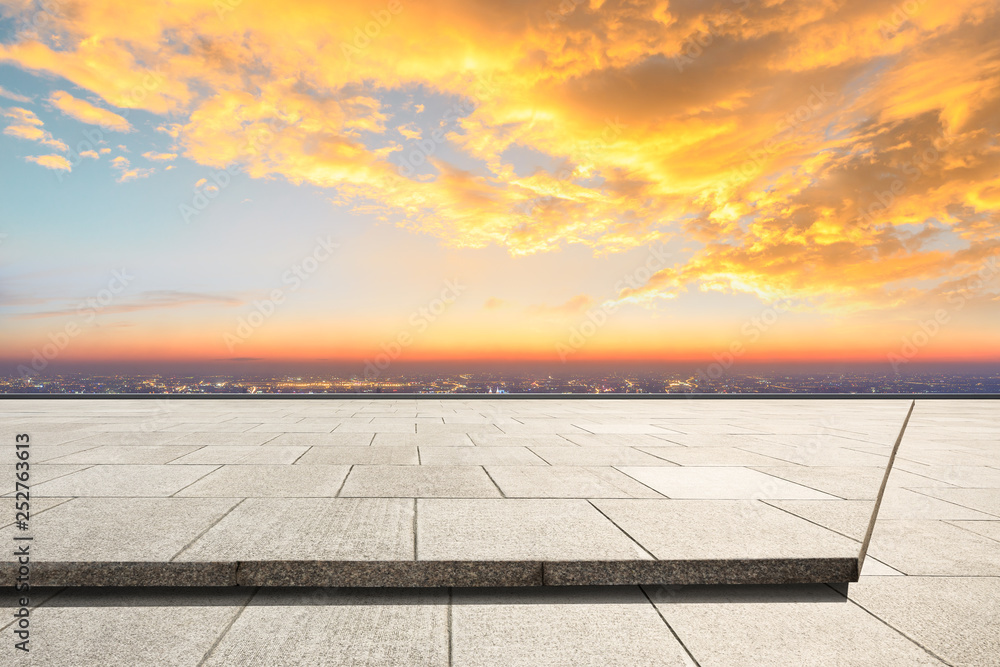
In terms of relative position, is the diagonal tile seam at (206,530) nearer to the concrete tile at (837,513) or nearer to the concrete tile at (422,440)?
the concrete tile at (422,440)

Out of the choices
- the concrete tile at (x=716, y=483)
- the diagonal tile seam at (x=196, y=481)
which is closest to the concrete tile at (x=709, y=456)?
the concrete tile at (x=716, y=483)

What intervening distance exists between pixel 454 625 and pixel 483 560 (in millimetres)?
544

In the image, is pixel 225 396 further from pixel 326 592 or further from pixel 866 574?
pixel 866 574

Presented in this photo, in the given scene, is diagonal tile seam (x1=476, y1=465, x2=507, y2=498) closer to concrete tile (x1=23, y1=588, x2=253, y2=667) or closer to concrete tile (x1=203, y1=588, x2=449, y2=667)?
concrete tile (x1=203, y1=588, x2=449, y2=667)

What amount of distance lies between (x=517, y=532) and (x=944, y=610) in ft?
10.5

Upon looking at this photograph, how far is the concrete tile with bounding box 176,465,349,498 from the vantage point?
579 cm

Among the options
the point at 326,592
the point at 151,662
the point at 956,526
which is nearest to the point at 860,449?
the point at 956,526

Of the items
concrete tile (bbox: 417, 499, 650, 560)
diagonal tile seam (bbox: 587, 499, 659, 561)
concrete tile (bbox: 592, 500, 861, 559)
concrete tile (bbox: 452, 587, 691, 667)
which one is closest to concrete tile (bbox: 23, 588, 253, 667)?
concrete tile (bbox: 417, 499, 650, 560)

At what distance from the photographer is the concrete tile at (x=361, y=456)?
7.76 m

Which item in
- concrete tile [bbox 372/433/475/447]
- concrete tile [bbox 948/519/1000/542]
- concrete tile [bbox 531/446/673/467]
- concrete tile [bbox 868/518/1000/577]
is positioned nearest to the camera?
concrete tile [bbox 868/518/1000/577]

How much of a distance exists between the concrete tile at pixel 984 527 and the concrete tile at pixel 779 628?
2.41 metres

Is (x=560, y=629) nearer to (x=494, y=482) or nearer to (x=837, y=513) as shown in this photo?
(x=494, y=482)

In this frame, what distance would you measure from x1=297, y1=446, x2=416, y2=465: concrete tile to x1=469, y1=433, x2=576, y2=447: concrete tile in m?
1.57

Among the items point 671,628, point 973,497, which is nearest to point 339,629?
point 671,628
